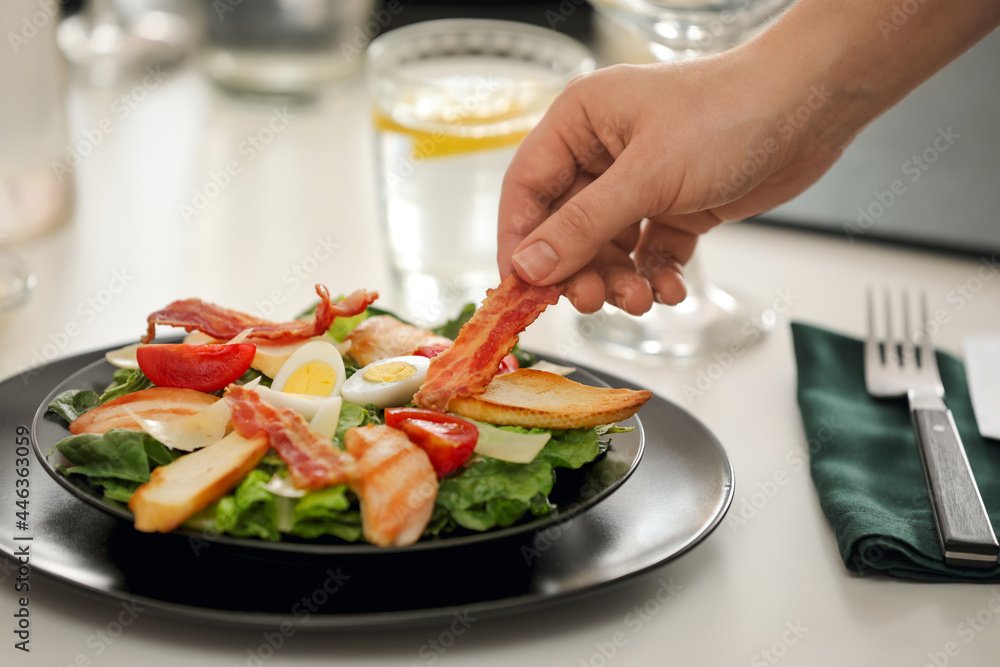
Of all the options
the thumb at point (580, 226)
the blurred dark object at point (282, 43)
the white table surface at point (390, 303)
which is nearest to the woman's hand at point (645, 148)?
the thumb at point (580, 226)

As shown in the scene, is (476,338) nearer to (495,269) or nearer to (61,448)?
(61,448)

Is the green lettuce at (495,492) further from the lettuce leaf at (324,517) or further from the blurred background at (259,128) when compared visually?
the blurred background at (259,128)

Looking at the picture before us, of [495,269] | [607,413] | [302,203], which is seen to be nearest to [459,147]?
[495,269]

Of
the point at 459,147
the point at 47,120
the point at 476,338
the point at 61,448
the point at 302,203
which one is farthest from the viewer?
the point at 302,203

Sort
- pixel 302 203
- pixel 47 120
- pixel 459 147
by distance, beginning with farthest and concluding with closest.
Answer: pixel 302 203 → pixel 47 120 → pixel 459 147

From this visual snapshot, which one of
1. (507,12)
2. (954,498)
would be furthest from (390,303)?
(507,12)

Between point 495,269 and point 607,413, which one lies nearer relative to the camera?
point 607,413

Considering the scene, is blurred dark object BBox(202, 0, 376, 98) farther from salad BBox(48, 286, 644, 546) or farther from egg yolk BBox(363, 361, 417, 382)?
egg yolk BBox(363, 361, 417, 382)
